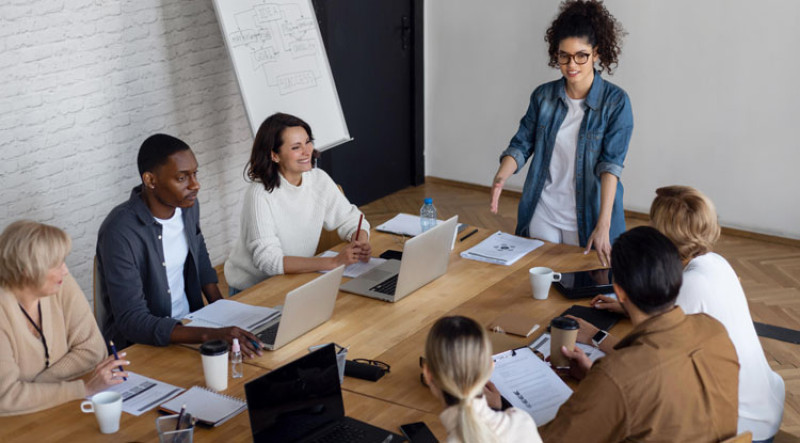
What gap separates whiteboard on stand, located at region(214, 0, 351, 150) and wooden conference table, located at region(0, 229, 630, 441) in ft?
5.25

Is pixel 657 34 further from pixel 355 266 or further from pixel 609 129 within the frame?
pixel 355 266

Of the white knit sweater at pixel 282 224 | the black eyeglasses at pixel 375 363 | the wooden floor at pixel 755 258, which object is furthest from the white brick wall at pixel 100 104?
the black eyeglasses at pixel 375 363

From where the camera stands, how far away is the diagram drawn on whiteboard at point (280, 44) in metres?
4.86

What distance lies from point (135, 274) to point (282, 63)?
92.5 inches

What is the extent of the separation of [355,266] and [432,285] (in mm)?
349

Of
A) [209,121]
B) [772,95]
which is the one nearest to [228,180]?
[209,121]

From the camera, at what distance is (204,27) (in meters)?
5.11

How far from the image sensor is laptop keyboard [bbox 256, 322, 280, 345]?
276 centimetres

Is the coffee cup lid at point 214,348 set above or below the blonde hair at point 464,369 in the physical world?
below

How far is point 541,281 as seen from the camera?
3.06 m

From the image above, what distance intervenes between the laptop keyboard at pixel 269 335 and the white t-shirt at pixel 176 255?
591mm

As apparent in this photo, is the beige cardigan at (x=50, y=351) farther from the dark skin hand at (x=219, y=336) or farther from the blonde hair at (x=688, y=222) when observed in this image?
the blonde hair at (x=688, y=222)

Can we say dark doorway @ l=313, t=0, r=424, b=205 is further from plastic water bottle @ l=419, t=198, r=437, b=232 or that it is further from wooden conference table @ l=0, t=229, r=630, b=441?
wooden conference table @ l=0, t=229, r=630, b=441

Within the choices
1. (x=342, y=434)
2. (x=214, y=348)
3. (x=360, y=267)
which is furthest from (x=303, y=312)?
(x=360, y=267)
